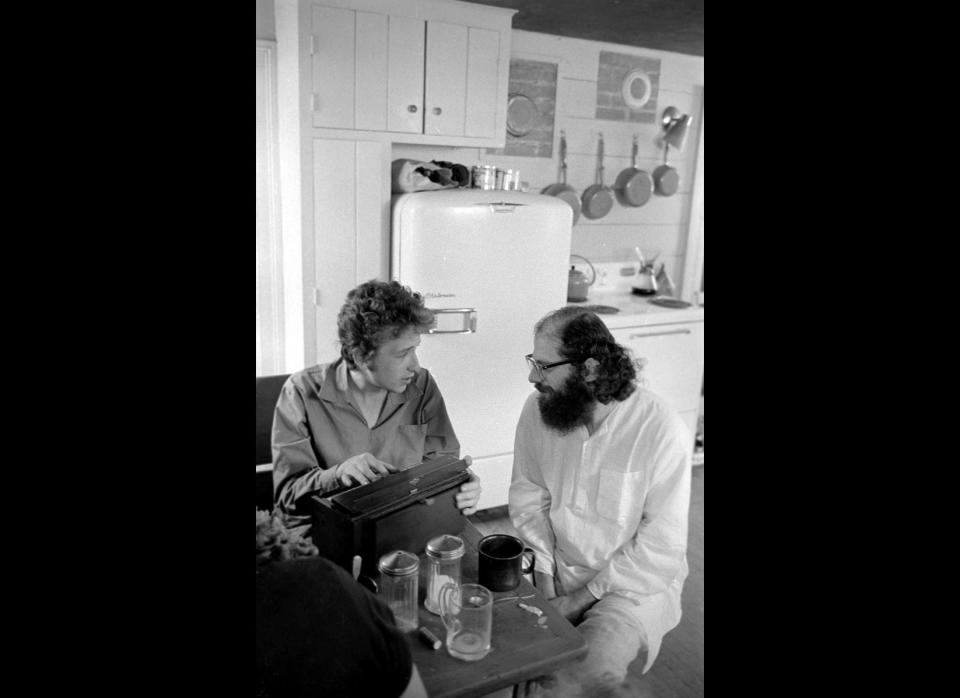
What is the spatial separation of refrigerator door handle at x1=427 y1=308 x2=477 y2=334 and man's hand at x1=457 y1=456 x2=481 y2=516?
0.14m

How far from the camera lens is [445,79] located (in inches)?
46.6

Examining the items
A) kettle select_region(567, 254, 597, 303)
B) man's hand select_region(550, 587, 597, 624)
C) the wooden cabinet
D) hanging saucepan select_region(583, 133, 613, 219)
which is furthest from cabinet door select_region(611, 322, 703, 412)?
hanging saucepan select_region(583, 133, 613, 219)

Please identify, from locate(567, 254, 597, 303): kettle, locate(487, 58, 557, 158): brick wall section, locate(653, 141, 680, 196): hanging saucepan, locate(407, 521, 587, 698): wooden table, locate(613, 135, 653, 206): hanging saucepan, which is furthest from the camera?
locate(613, 135, 653, 206): hanging saucepan

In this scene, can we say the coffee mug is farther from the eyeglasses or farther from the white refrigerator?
the eyeglasses

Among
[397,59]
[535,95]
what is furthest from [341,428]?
[535,95]

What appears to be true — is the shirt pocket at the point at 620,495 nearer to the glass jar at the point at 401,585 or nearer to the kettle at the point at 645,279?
the glass jar at the point at 401,585

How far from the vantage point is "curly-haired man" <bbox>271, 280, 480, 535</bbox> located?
0.75 m

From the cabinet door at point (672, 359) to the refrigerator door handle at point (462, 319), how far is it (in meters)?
0.33

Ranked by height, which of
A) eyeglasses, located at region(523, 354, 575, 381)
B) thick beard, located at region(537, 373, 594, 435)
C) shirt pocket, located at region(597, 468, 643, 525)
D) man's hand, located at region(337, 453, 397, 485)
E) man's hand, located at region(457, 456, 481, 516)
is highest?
eyeglasses, located at region(523, 354, 575, 381)

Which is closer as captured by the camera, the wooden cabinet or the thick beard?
the thick beard

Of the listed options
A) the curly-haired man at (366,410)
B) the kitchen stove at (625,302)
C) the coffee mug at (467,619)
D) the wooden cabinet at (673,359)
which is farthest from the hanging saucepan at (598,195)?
the coffee mug at (467,619)
